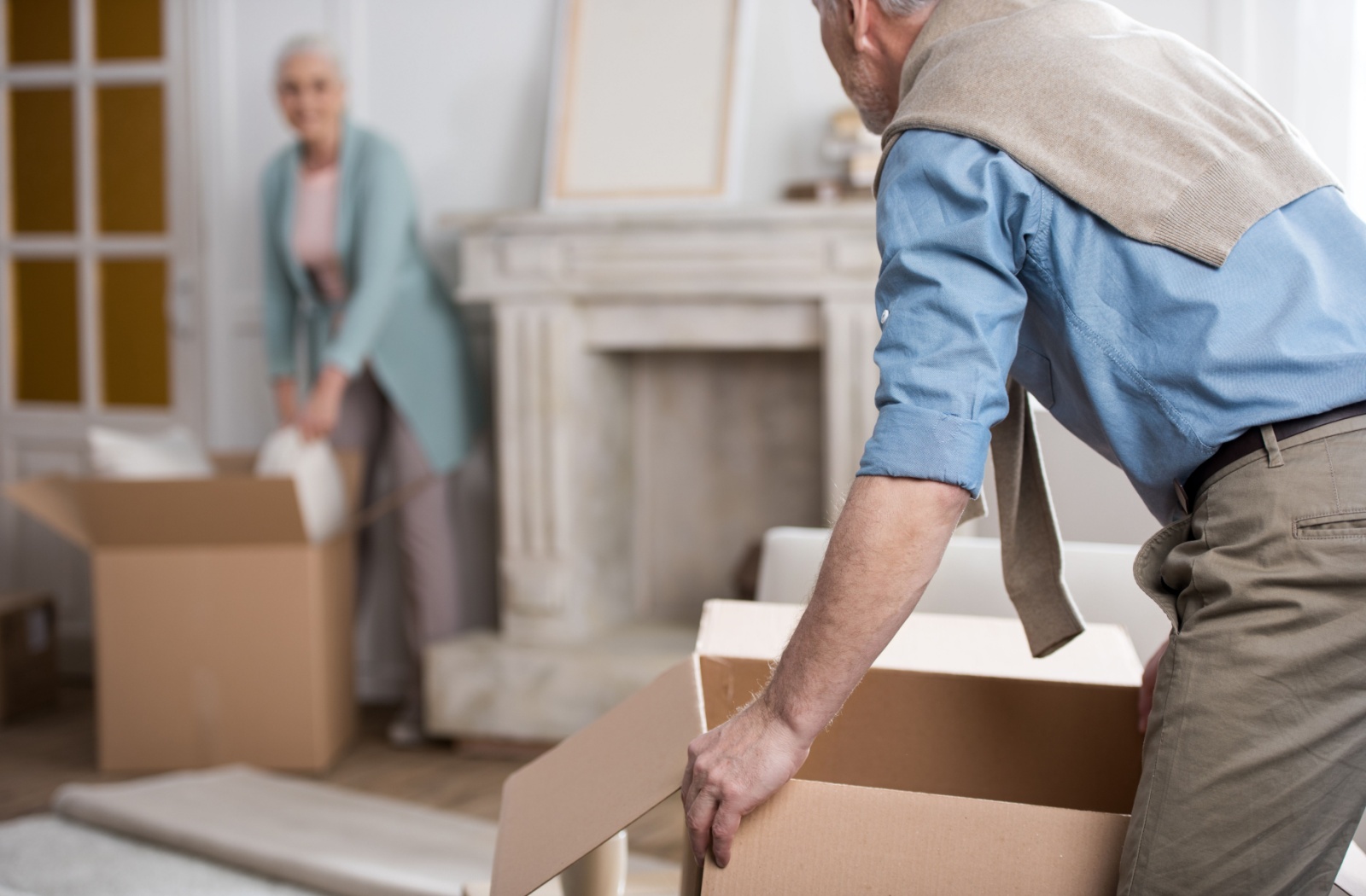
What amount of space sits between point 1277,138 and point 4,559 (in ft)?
12.8

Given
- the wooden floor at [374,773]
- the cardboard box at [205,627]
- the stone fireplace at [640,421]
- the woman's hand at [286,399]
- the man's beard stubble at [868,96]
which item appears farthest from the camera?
the woman's hand at [286,399]

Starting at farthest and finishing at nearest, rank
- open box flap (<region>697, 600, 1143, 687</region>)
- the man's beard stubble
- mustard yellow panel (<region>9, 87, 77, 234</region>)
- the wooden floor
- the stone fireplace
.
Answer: mustard yellow panel (<region>9, 87, 77, 234</region>), the stone fireplace, the wooden floor, open box flap (<region>697, 600, 1143, 687</region>), the man's beard stubble

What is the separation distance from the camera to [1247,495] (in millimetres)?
842

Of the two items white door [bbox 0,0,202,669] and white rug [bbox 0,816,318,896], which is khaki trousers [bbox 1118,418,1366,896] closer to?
white rug [bbox 0,816,318,896]

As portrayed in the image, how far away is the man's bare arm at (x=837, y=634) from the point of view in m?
0.83

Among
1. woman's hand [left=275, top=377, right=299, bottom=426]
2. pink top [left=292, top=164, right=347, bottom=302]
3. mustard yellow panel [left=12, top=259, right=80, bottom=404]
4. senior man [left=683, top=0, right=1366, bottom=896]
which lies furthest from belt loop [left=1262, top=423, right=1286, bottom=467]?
mustard yellow panel [left=12, top=259, right=80, bottom=404]

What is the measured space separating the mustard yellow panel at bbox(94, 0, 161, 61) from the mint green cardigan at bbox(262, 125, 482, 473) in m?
0.84

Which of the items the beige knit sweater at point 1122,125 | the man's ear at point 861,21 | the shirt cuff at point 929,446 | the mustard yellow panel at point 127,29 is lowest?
the shirt cuff at point 929,446

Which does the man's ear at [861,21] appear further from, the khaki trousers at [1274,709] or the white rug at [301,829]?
the white rug at [301,829]

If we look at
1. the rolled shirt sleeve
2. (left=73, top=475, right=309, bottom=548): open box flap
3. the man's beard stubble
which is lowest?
(left=73, top=475, right=309, bottom=548): open box flap

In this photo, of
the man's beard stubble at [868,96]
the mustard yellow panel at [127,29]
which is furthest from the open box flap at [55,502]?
the man's beard stubble at [868,96]

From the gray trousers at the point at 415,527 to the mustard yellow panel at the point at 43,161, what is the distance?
1.33m

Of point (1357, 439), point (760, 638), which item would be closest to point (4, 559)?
point (760, 638)

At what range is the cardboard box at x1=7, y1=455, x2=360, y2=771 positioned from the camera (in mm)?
2576
